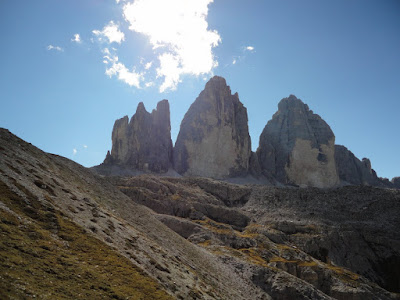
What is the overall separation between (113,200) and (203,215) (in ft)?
146

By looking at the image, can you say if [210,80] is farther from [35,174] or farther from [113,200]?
[35,174]

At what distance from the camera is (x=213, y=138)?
180875mm

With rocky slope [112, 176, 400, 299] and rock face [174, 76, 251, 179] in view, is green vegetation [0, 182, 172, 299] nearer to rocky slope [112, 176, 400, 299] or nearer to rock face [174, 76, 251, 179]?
rocky slope [112, 176, 400, 299]

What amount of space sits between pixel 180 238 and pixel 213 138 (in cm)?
12777

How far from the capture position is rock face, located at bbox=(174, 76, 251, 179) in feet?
576

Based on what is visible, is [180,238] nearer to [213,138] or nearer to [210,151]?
[210,151]

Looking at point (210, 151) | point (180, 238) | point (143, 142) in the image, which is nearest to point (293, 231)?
point (180, 238)

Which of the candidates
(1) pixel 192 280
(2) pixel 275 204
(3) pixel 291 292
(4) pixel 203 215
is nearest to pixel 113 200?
(1) pixel 192 280

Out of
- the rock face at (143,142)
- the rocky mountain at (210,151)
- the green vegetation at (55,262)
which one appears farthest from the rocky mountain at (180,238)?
the rock face at (143,142)

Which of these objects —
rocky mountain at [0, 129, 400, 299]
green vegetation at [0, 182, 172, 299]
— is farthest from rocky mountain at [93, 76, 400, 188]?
green vegetation at [0, 182, 172, 299]

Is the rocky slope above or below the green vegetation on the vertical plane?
above

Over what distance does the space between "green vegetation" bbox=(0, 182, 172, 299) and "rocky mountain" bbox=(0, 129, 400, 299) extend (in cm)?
10

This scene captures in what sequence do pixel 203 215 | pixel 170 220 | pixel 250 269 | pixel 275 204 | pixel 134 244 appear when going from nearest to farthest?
pixel 134 244
pixel 250 269
pixel 170 220
pixel 203 215
pixel 275 204

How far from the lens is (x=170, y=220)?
76.6m
